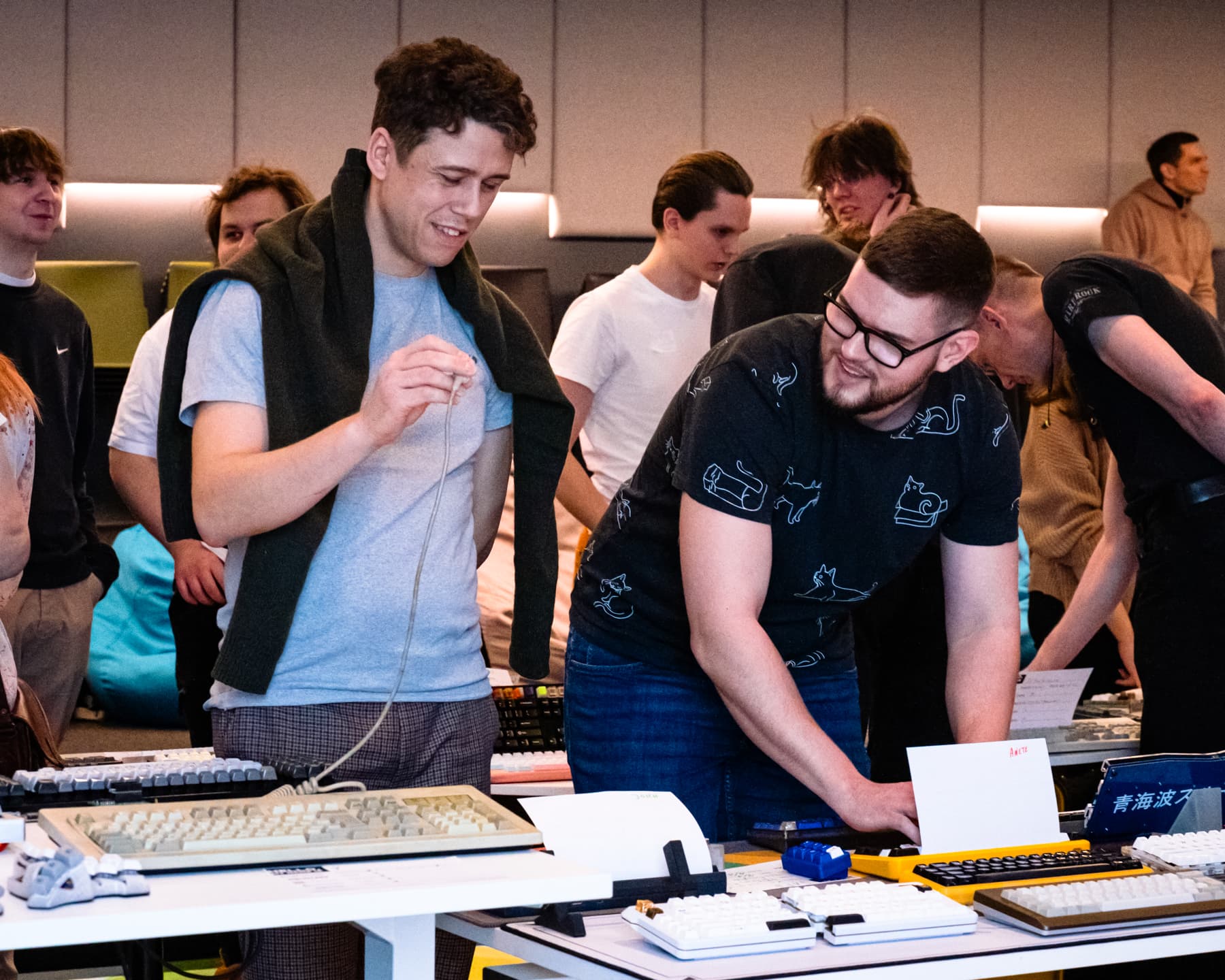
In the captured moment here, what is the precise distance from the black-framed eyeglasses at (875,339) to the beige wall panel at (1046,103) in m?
4.73

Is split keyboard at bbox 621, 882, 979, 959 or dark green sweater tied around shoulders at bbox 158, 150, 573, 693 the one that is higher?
dark green sweater tied around shoulders at bbox 158, 150, 573, 693

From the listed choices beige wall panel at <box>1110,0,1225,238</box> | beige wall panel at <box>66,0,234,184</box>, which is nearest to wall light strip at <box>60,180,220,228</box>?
beige wall panel at <box>66,0,234,184</box>

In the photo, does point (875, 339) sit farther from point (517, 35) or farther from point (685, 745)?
point (517, 35)

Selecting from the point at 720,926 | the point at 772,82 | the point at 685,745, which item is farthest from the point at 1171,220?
the point at 720,926

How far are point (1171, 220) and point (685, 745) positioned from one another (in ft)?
16.1

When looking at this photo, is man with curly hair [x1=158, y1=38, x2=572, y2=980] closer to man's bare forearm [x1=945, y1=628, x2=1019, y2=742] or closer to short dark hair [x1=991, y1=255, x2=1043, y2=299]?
man's bare forearm [x1=945, y1=628, x2=1019, y2=742]

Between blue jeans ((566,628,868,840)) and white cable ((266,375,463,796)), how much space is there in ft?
1.09

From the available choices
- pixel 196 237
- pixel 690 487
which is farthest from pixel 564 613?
pixel 196 237

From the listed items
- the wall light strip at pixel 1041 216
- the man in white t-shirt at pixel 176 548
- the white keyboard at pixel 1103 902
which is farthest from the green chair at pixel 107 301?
the white keyboard at pixel 1103 902

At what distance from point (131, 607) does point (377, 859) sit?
3.99 m

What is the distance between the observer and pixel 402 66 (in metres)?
1.64

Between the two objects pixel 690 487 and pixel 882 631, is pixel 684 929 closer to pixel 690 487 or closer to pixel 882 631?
pixel 690 487

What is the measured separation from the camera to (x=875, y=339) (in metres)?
1.71

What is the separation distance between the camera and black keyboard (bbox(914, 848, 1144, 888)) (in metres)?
1.41
